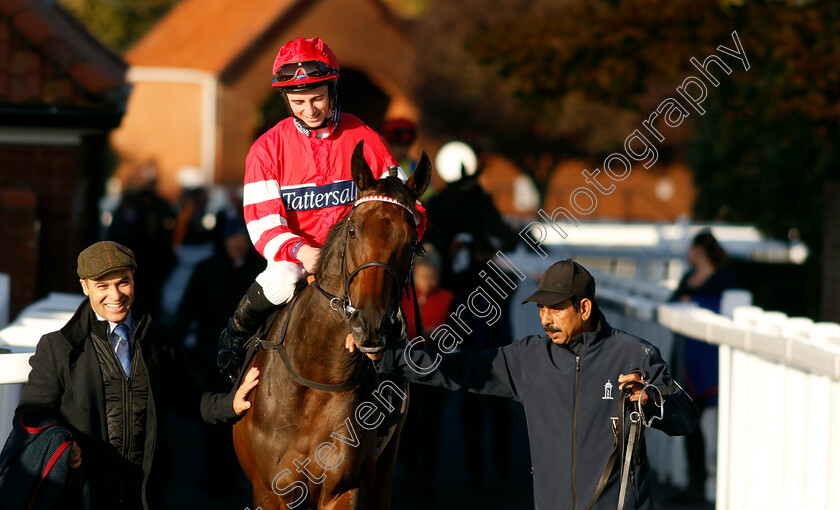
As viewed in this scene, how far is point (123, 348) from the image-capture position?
4133 mm

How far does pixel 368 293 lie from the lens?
381cm

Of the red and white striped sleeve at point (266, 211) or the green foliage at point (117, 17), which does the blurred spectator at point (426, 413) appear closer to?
the red and white striped sleeve at point (266, 211)

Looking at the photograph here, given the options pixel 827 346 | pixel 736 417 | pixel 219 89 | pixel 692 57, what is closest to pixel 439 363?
pixel 827 346

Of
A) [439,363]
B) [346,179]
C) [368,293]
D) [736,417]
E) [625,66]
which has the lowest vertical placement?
[736,417]

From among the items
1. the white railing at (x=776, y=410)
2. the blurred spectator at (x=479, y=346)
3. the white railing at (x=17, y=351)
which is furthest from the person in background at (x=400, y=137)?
the white railing at (x=17, y=351)

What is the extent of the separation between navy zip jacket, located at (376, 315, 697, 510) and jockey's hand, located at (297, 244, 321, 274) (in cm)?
45

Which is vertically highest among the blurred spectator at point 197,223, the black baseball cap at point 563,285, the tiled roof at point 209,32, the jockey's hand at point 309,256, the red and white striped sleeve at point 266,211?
the tiled roof at point 209,32

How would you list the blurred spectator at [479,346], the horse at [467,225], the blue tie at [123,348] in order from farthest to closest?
the horse at [467,225] → the blurred spectator at [479,346] → the blue tie at [123,348]

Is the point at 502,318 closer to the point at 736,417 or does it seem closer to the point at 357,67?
the point at 736,417

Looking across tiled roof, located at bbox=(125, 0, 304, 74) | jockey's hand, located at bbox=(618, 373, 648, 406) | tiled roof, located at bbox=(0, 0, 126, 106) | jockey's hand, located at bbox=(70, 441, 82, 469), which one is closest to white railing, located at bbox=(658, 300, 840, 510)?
jockey's hand, located at bbox=(618, 373, 648, 406)

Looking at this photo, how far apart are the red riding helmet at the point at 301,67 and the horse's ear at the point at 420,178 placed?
627mm

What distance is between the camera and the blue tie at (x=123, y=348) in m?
4.11

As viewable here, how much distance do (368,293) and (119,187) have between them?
32.7 m

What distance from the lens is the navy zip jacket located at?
393cm
